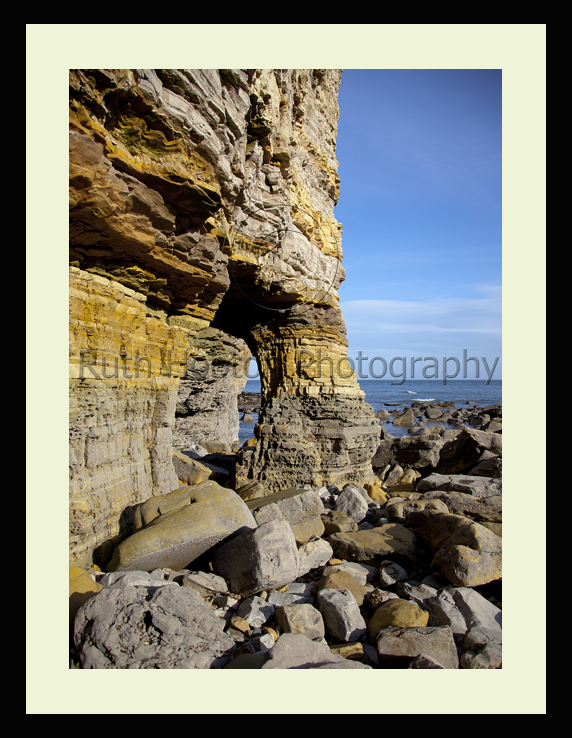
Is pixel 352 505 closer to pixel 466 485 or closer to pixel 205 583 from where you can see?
pixel 466 485

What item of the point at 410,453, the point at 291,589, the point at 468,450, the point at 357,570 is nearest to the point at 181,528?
the point at 291,589

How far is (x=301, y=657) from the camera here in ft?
9.68

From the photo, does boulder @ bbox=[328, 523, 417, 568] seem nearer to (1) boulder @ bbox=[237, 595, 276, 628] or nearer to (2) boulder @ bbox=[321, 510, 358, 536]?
(2) boulder @ bbox=[321, 510, 358, 536]

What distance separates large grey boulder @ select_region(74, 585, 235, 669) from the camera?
299 centimetres

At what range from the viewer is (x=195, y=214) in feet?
16.9

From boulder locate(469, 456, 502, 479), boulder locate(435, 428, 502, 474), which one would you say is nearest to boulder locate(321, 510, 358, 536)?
boulder locate(469, 456, 502, 479)

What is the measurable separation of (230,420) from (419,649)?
49.8ft

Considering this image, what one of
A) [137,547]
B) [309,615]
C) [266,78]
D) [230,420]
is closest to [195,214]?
[266,78]

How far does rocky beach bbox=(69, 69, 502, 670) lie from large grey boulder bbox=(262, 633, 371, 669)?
16mm

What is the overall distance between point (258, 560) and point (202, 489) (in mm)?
1441

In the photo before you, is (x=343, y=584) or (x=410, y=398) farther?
(x=410, y=398)

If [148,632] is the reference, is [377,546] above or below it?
below

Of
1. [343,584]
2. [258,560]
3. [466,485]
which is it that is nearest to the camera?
[258,560]

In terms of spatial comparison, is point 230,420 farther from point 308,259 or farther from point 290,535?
point 290,535
